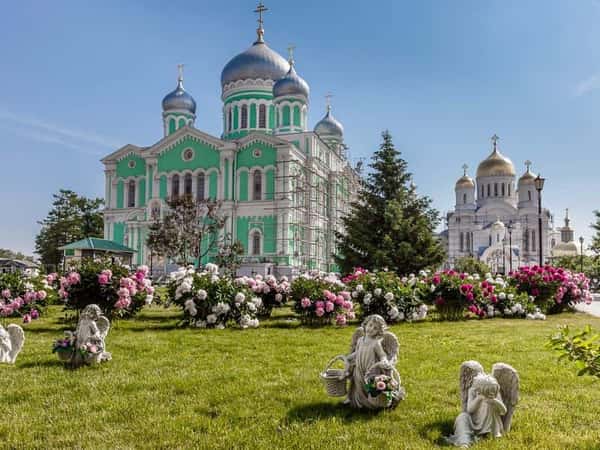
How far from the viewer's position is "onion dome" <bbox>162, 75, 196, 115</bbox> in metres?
44.5

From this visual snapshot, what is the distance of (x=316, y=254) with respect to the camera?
125ft

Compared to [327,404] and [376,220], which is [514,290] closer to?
[376,220]

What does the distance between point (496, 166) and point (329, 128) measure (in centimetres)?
2842

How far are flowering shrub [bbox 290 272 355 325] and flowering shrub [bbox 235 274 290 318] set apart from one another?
0.48 metres

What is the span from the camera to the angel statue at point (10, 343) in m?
6.37

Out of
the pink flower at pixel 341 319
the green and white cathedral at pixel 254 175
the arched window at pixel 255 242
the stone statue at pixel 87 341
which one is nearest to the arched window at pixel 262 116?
the green and white cathedral at pixel 254 175

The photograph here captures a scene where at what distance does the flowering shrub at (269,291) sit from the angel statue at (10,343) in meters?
5.35

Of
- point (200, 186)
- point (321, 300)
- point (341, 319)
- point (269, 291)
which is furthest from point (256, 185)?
point (341, 319)

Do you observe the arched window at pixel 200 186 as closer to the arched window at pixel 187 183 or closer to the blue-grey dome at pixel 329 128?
the arched window at pixel 187 183

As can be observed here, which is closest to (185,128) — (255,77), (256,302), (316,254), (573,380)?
(255,77)

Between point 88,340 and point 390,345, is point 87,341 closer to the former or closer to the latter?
point 88,340

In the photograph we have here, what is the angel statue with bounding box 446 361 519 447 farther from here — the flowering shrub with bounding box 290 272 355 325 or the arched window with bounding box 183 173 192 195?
the arched window with bounding box 183 173 192 195

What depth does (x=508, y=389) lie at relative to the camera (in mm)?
3887

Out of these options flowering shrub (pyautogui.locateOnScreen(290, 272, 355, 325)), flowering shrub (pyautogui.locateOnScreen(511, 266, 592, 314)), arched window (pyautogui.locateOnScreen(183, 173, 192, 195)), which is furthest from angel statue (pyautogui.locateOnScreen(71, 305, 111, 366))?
arched window (pyautogui.locateOnScreen(183, 173, 192, 195))
